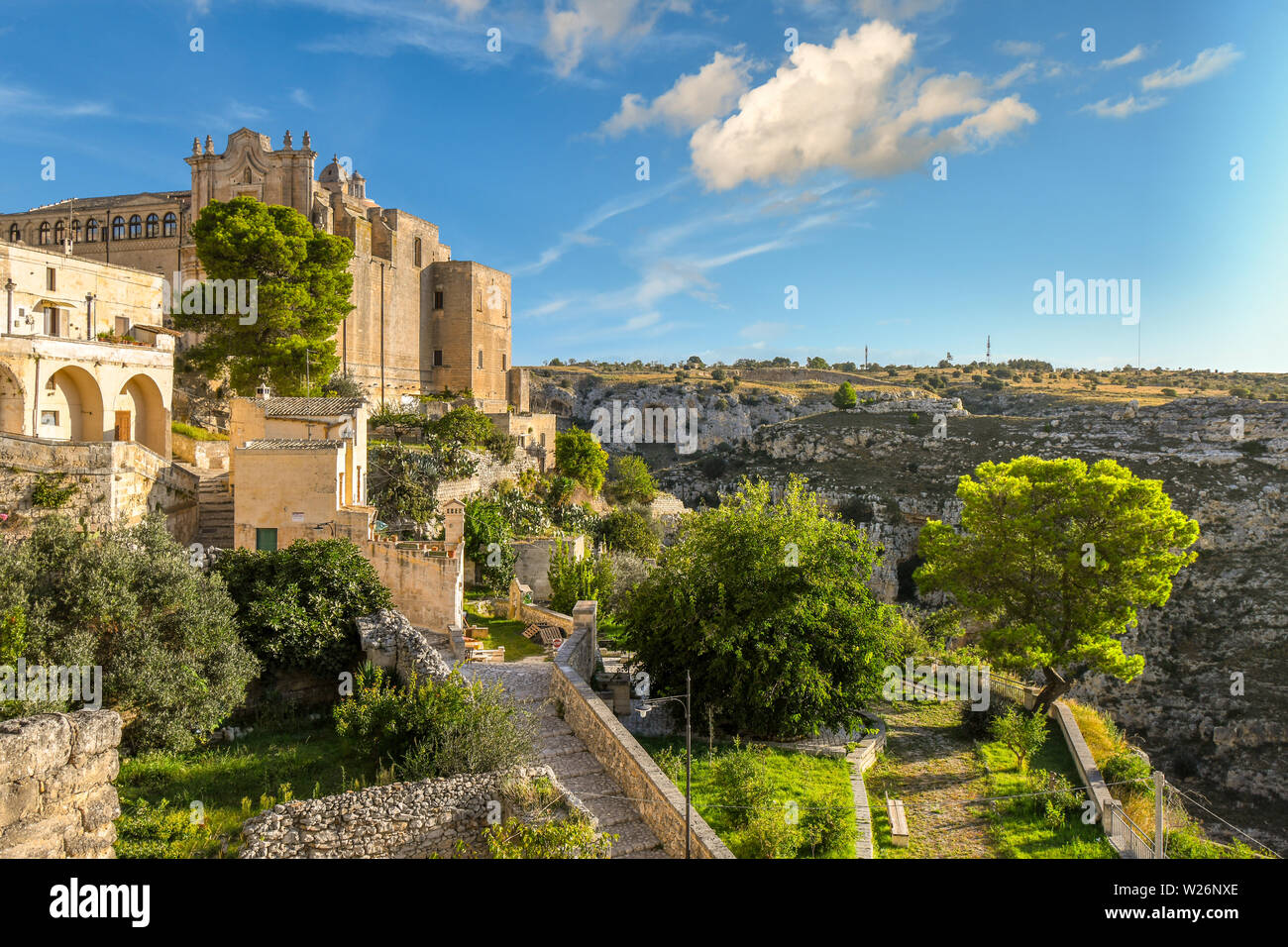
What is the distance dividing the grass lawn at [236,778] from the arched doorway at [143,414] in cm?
1346

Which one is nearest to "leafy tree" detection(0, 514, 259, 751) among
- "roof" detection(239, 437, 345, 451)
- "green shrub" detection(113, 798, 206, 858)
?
"green shrub" detection(113, 798, 206, 858)

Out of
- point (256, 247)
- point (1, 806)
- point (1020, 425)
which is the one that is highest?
point (256, 247)

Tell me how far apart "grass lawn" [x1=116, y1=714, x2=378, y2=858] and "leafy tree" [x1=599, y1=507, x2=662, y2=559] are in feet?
60.4

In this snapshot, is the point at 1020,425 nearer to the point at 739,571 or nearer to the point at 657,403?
the point at 657,403

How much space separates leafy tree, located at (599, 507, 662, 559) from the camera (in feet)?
101

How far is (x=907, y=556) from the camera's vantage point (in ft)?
143

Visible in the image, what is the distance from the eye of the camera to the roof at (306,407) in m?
20.5

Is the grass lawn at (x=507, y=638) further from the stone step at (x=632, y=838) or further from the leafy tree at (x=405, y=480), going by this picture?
the stone step at (x=632, y=838)

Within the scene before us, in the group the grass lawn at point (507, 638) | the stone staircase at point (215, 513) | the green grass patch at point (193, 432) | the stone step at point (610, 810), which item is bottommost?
the stone step at point (610, 810)

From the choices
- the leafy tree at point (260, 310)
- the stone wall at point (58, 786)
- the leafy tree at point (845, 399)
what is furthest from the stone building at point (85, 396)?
the leafy tree at point (845, 399)

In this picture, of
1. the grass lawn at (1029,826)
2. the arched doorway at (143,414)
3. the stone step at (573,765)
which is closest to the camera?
the stone step at (573,765)

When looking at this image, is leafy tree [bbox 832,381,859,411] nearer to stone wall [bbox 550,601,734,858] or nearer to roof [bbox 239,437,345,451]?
roof [bbox 239,437,345,451]
